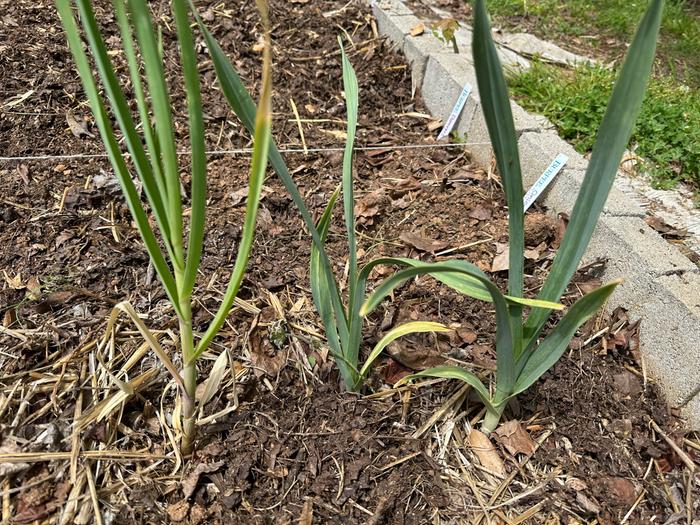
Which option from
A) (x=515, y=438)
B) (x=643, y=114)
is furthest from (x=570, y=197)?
(x=515, y=438)

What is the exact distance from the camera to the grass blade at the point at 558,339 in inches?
34.4

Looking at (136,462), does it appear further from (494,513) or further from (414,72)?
(414,72)

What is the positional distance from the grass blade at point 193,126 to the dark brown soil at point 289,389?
0.45 metres

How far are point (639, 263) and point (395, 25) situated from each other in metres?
1.72

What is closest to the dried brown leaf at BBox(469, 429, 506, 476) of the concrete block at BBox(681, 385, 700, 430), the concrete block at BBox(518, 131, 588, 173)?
the concrete block at BBox(681, 385, 700, 430)

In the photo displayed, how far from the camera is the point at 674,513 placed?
1.11 m

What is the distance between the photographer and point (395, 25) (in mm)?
2584

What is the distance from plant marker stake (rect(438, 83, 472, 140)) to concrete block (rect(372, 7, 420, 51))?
1.98 ft

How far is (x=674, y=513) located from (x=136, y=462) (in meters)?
1.07

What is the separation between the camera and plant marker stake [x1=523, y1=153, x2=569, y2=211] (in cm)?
167

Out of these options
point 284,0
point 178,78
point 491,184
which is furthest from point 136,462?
point 284,0

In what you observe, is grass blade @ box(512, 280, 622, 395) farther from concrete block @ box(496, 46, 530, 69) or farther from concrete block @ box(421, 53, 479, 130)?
concrete block @ box(496, 46, 530, 69)

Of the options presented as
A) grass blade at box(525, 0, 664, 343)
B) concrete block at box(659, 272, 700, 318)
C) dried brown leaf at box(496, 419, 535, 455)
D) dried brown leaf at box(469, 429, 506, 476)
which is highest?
grass blade at box(525, 0, 664, 343)

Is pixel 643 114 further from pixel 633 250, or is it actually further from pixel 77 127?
pixel 77 127
